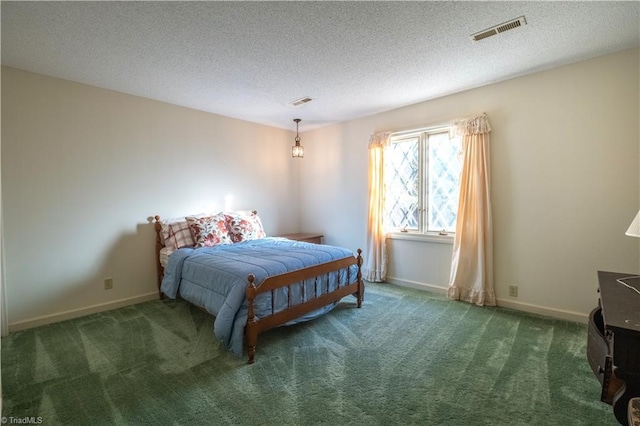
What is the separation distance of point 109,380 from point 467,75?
3.91m

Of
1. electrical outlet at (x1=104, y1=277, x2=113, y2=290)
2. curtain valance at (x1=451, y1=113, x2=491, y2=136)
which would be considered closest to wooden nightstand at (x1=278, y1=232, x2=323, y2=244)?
electrical outlet at (x1=104, y1=277, x2=113, y2=290)

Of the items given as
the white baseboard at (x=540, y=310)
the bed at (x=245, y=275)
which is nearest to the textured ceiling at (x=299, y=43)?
the bed at (x=245, y=275)

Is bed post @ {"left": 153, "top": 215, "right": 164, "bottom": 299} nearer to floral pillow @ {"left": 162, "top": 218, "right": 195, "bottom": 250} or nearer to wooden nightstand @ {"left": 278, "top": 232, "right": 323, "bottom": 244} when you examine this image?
floral pillow @ {"left": 162, "top": 218, "right": 195, "bottom": 250}

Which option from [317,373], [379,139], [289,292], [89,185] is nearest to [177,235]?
[89,185]

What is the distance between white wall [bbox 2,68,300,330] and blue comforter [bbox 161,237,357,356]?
2.35ft

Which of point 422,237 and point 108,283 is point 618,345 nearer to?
point 422,237

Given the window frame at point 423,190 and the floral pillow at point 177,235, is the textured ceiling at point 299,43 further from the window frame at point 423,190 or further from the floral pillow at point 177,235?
the floral pillow at point 177,235

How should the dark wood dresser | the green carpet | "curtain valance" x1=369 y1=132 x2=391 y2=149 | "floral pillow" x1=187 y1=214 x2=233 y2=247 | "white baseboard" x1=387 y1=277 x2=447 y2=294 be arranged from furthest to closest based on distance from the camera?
"curtain valance" x1=369 y1=132 x2=391 y2=149
"white baseboard" x1=387 y1=277 x2=447 y2=294
"floral pillow" x1=187 y1=214 x2=233 y2=247
the green carpet
the dark wood dresser

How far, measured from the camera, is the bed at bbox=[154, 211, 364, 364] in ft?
7.44

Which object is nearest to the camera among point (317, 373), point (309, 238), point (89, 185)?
point (317, 373)

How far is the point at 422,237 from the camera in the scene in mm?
3793

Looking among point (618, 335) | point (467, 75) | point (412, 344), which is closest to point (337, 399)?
point (412, 344)

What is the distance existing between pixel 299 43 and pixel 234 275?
1.89m

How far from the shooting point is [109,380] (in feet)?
6.48
